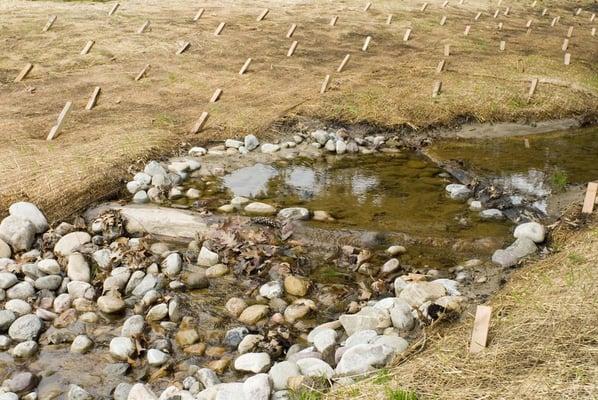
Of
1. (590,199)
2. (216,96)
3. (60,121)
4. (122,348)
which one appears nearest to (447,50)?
(216,96)

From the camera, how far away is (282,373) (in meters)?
4.83

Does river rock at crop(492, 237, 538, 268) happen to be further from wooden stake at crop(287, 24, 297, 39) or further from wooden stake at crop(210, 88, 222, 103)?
wooden stake at crop(287, 24, 297, 39)

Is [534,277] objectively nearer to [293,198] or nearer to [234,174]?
[293,198]

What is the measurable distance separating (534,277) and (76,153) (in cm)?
676

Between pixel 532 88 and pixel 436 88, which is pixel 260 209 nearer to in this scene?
pixel 436 88

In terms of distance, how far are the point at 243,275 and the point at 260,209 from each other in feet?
5.11

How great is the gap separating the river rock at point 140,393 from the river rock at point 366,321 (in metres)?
1.89

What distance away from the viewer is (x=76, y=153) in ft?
29.9

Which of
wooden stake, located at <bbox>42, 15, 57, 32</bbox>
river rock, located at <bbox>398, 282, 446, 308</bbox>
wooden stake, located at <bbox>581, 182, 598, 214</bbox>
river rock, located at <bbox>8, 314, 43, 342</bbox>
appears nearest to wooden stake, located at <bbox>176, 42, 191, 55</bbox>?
wooden stake, located at <bbox>42, 15, 57, 32</bbox>

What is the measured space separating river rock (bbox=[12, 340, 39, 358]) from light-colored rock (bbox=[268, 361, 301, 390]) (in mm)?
2387

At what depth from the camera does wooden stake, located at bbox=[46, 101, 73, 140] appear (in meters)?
9.79

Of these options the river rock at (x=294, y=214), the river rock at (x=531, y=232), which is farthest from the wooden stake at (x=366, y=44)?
the river rock at (x=531, y=232)

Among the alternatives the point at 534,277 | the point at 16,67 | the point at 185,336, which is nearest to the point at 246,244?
the point at 185,336

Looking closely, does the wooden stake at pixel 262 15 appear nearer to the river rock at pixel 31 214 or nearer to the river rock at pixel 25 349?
the river rock at pixel 31 214
